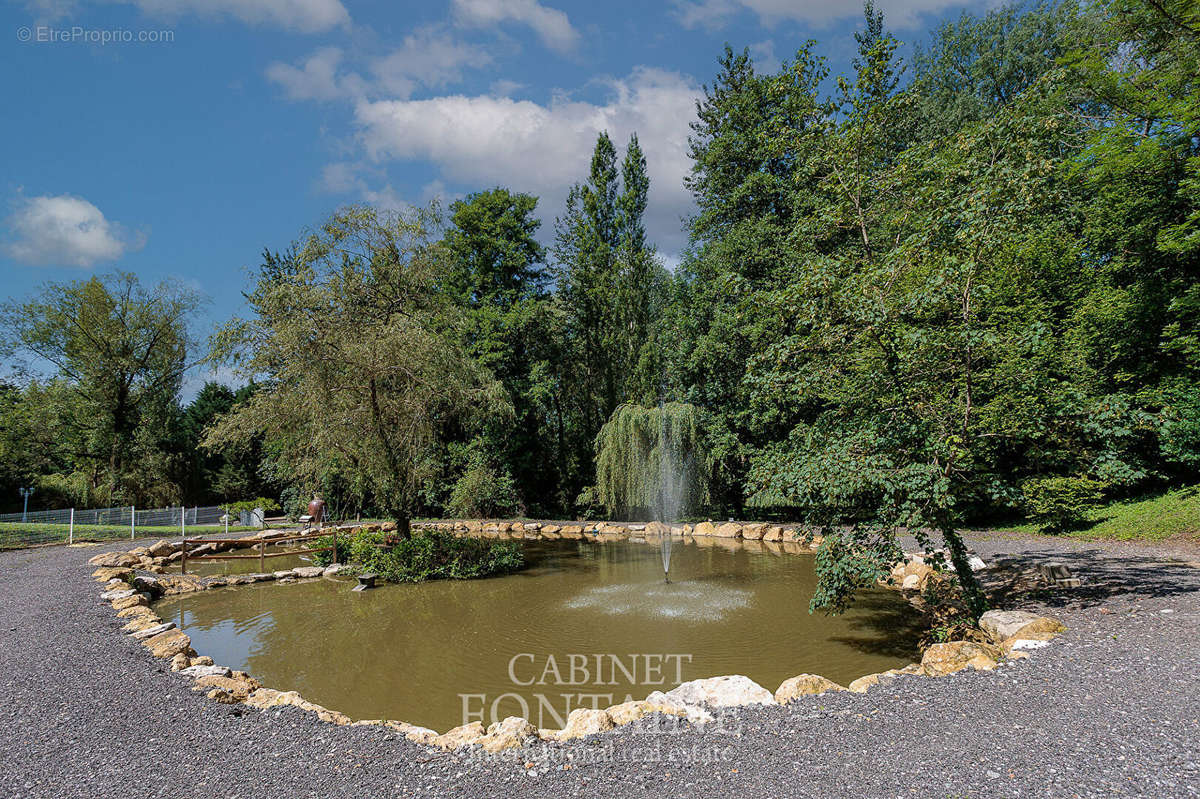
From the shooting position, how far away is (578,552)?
13555 millimetres

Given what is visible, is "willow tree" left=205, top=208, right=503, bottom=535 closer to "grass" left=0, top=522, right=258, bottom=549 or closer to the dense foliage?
the dense foliage

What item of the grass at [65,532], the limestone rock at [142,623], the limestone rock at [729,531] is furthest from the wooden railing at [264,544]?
the limestone rock at [729,531]

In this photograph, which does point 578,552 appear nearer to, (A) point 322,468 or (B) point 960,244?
(A) point 322,468

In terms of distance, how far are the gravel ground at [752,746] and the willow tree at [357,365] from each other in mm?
5662

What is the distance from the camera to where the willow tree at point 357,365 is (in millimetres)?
9820

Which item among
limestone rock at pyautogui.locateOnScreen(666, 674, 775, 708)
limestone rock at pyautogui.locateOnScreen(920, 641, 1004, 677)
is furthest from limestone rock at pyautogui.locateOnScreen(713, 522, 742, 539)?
limestone rock at pyautogui.locateOnScreen(666, 674, 775, 708)

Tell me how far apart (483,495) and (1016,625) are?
40.2 feet

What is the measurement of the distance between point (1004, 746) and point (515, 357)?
1760 centimetres

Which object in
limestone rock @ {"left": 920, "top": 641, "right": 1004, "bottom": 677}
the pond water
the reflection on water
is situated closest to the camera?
limestone rock @ {"left": 920, "top": 641, "right": 1004, "bottom": 677}

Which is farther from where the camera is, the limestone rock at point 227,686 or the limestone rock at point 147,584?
the limestone rock at point 147,584

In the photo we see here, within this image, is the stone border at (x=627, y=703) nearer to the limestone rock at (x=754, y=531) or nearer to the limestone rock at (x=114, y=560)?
the limestone rock at (x=114, y=560)

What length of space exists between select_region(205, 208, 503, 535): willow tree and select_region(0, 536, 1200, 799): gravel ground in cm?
566

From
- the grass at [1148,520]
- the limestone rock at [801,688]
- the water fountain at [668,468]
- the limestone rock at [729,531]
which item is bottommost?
the limestone rock at [729,531]

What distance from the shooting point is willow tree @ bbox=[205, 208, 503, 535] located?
Answer: 32.2 ft
